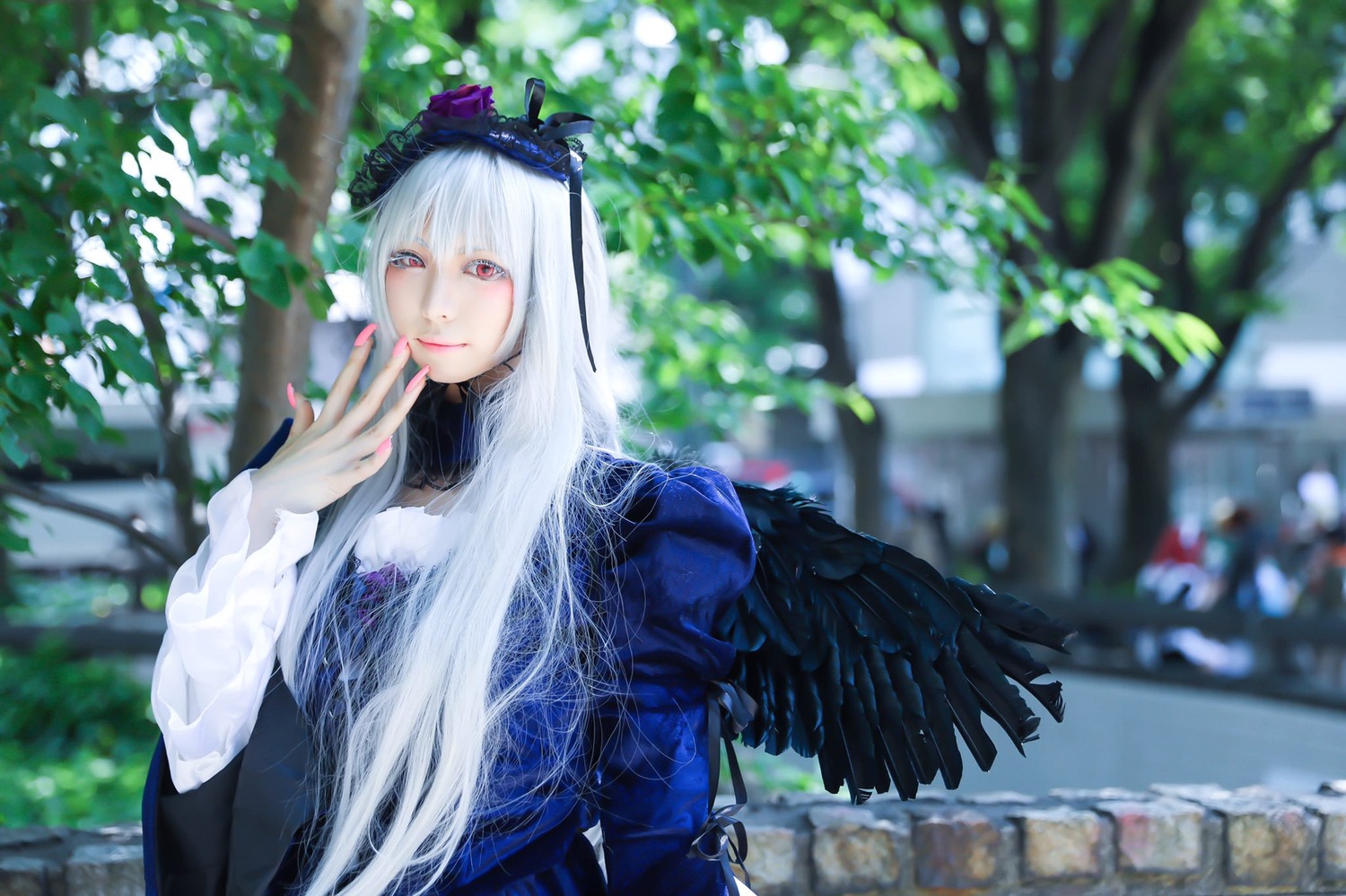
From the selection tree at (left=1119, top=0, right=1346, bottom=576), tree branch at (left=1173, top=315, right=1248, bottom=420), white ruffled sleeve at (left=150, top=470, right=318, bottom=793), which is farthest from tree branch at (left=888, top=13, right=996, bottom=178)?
white ruffled sleeve at (left=150, top=470, right=318, bottom=793)

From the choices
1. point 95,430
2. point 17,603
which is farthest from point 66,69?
point 17,603

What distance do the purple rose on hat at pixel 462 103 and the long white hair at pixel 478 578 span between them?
5 centimetres

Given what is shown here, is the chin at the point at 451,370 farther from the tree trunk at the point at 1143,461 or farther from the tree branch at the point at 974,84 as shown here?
the tree trunk at the point at 1143,461

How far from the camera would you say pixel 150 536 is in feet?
9.50

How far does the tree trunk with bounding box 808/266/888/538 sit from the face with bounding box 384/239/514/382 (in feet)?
22.7

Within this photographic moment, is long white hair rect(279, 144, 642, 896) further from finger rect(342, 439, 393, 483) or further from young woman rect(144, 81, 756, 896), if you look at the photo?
finger rect(342, 439, 393, 483)

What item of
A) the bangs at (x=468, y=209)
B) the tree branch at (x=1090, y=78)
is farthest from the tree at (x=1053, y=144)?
the bangs at (x=468, y=209)

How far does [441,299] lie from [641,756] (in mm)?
620

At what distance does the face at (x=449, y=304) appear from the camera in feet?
4.96

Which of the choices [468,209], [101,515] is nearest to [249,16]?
[101,515]

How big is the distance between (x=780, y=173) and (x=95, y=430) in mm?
1493

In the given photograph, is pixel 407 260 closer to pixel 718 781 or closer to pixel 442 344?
pixel 442 344

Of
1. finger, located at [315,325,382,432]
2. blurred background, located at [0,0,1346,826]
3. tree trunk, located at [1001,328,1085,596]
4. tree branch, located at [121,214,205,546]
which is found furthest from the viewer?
tree trunk, located at [1001,328,1085,596]

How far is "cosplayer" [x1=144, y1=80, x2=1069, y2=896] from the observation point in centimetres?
140
